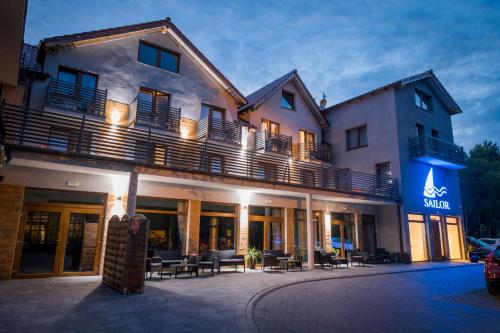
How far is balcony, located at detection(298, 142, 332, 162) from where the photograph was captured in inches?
794

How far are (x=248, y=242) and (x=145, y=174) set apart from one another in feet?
20.9

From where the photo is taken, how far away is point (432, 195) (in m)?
21.0

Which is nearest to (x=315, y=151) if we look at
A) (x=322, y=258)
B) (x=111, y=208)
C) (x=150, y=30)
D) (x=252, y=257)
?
(x=322, y=258)

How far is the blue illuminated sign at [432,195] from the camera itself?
20.7m

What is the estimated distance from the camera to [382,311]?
6.75 meters

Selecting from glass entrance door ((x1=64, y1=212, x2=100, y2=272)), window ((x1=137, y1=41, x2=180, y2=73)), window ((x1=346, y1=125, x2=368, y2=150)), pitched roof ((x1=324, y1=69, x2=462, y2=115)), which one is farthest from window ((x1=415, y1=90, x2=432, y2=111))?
glass entrance door ((x1=64, y1=212, x2=100, y2=272))

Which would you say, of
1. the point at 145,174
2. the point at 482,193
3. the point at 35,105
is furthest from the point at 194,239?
the point at 482,193

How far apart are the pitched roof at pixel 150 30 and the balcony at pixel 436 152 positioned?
11.0 metres

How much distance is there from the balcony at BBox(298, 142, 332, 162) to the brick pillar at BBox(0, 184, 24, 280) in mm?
14322

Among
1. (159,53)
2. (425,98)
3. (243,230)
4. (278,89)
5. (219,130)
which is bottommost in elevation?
(243,230)

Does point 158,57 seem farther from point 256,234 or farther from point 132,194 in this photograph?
point 256,234

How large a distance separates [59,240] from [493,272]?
13.0 meters

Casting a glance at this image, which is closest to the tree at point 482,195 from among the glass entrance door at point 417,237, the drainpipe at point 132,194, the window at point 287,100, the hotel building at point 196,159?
the hotel building at point 196,159

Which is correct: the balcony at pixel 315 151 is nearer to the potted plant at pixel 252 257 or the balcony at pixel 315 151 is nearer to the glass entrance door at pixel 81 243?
the potted plant at pixel 252 257
